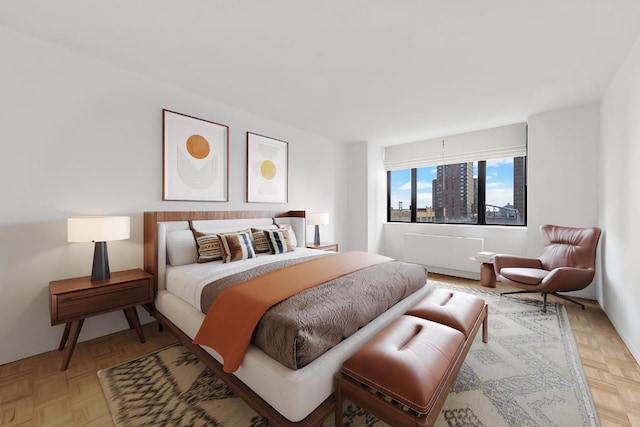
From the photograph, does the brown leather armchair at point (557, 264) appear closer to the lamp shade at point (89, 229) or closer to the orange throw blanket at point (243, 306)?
the orange throw blanket at point (243, 306)

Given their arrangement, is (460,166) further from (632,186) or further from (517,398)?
(517,398)

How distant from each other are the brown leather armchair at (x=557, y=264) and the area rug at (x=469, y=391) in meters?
0.79

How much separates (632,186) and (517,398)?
2.08 meters

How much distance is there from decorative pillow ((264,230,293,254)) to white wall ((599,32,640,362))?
10.6 feet

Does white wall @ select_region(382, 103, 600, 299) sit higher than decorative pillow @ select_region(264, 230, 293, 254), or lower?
higher

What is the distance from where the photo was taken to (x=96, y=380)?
1.92 metres

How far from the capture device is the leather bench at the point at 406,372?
119 cm

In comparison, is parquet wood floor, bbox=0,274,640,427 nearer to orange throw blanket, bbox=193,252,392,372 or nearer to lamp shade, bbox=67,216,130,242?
orange throw blanket, bbox=193,252,392,372

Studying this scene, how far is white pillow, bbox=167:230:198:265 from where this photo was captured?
2.71m

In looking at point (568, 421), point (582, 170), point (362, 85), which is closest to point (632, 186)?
point (582, 170)

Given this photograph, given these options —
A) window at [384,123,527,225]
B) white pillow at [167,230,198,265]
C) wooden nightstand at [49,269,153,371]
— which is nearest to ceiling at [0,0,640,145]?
window at [384,123,527,225]

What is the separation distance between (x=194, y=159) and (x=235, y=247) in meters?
1.19

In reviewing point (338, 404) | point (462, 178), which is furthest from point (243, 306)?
point (462, 178)

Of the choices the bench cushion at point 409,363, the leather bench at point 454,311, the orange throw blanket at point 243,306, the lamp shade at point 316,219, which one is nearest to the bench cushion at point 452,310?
the leather bench at point 454,311
